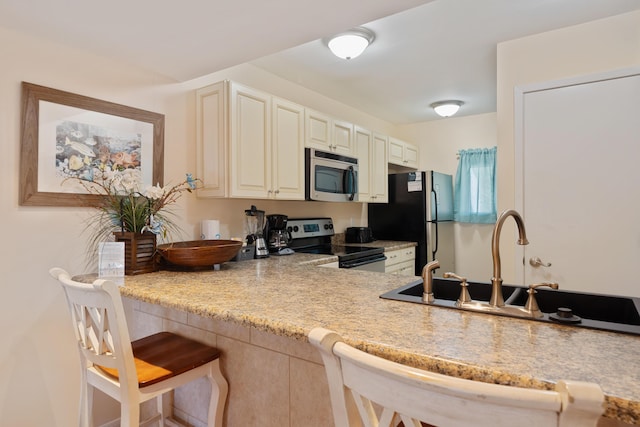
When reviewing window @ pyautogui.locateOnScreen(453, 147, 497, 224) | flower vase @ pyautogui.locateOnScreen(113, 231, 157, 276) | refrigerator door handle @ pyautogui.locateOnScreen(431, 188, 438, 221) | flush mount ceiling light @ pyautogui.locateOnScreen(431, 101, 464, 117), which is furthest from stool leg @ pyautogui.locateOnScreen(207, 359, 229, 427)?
window @ pyautogui.locateOnScreen(453, 147, 497, 224)

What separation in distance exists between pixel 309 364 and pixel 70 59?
1.91 meters

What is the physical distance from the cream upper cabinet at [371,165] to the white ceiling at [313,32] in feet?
1.69

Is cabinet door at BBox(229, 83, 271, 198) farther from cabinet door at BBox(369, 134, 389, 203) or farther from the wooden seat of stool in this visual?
cabinet door at BBox(369, 134, 389, 203)

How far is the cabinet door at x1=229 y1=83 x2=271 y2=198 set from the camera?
2258mm

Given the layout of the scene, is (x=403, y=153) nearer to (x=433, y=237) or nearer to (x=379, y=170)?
(x=379, y=170)

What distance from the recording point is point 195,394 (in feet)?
5.55

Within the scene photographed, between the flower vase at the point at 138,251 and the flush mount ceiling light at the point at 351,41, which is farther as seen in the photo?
the flush mount ceiling light at the point at 351,41

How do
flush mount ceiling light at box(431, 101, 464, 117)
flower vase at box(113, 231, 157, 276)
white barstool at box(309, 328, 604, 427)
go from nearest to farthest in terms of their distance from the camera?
white barstool at box(309, 328, 604, 427) < flower vase at box(113, 231, 157, 276) < flush mount ceiling light at box(431, 101, 464, 117)

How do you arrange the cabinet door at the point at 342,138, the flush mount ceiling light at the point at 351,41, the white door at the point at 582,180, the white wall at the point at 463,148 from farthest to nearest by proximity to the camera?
the white wall at the point at 463,148, the cabinet door at the point at 342,138, the flush mount ceiling light at the point at 351,41, the white door at the point at 582,180

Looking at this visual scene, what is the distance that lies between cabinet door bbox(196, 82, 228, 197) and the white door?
1.98 meters

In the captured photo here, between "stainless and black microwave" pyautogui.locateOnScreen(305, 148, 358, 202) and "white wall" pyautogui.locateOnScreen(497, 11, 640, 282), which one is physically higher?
"white wall" pyautogui.locateOnScreen(497, 11, 640, 282)

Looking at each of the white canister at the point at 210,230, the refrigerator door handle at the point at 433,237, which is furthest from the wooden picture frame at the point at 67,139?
the refrigerator door handle at the point at 433,237

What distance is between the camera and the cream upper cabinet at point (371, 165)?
3.58 m

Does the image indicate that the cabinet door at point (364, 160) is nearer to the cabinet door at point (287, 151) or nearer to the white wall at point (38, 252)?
the cabinet door at point (287, 151)
